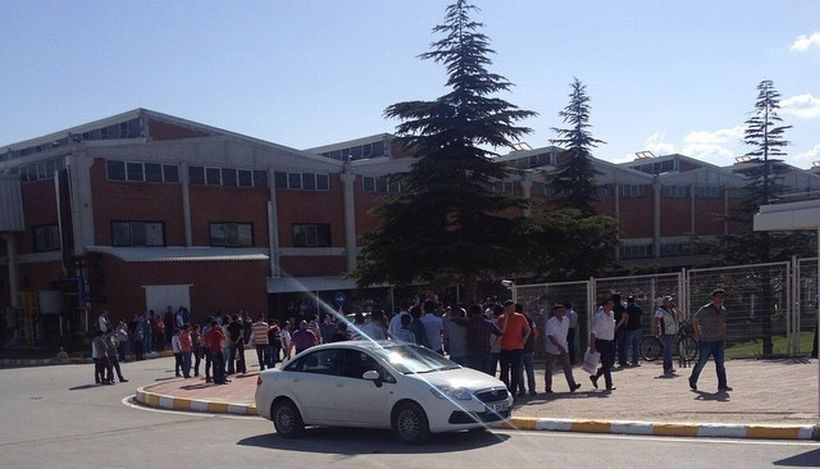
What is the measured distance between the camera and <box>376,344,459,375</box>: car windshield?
1133 centimetres

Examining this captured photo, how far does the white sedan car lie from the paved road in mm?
317

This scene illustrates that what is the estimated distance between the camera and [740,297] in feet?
62.5

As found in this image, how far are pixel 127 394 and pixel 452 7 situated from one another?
668 inches

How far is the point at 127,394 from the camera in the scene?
20.3 meters

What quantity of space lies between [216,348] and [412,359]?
10.1 m

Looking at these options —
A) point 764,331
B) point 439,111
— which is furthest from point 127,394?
point 764,331

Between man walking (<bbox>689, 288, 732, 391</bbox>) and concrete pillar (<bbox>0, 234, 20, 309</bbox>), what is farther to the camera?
concrete pillar (<bbox>0, 234, 20, 309</bbox>)

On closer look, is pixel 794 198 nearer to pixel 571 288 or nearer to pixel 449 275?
pixel 571 288

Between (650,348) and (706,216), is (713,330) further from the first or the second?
(706,216)

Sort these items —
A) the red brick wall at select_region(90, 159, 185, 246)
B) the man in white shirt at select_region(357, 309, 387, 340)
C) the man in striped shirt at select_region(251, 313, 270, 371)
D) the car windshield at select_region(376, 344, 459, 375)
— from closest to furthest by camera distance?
1. the car windshield at select_region(376, 344, 459, 375)
2. the man in white shirt at select_region(357, 309, 387, 340)
3. the man in striped shirt at select_region(251, 313, 270, 371)
4. the red brick wall at select_region(90, 159, 185, 246)

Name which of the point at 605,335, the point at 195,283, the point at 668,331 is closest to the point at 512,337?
the point at 605,335

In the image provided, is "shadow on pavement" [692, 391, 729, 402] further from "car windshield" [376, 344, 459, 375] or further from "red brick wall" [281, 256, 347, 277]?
"red brick wall" [281, 256, 347, 277]

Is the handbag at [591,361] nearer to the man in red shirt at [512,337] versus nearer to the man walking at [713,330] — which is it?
the man in red shirt at [512,337]

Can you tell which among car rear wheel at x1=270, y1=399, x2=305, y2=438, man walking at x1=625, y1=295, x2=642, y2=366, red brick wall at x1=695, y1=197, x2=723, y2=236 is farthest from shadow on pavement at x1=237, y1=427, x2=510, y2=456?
red brick wall at x1=695, y1=197, x2=723, y2=236
